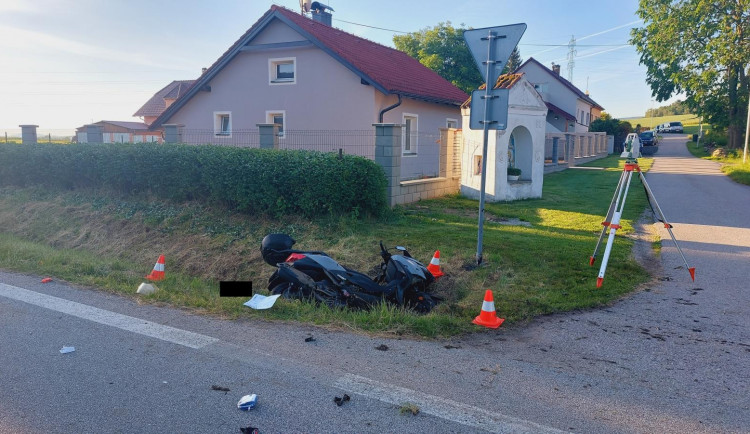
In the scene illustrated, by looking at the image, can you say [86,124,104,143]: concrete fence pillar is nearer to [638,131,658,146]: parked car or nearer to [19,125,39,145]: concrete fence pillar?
[19,125,39,145]: concrete fence pillar

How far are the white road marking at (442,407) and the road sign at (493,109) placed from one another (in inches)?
162

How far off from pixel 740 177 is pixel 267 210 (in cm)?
1948

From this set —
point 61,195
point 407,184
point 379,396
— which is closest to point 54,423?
point 379,396

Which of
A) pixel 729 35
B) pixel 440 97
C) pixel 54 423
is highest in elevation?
pixel 729 35

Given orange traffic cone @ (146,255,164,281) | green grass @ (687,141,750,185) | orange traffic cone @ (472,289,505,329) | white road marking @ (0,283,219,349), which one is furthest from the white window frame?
green grass @ (687,141,750,185)

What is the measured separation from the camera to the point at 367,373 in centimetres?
415

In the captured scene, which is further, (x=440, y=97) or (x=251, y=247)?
(x=440, y=97)

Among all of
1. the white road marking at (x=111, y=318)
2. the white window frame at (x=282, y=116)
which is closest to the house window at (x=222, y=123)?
the white window frame at (x=282, y=116)

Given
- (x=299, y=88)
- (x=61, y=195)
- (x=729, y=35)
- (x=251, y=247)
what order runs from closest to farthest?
1. (x=251, y=247)
2. (x=61, y=195)
3. (x=299, y=88)
4. (x=729, y=35)

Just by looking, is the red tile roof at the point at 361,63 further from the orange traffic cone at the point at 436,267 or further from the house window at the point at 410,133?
the orange traffic cone at the point at 436,267

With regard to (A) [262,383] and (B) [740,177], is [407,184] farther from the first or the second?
(B) [740,177]

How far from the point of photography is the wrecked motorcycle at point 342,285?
235 inches

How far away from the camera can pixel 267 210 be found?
415 inches

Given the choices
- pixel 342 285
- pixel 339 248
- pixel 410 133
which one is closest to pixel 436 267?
pixel 342 285
